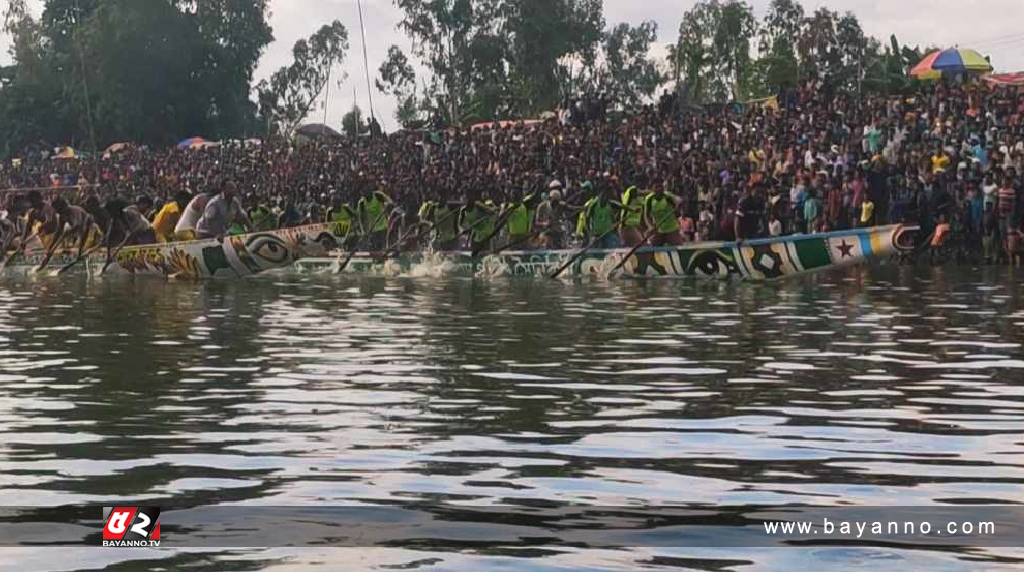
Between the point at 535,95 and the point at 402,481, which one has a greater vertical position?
the point at 535,95

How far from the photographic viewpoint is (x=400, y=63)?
270 ft

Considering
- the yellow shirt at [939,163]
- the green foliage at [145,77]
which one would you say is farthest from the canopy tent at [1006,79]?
the green foliage at [145,77]

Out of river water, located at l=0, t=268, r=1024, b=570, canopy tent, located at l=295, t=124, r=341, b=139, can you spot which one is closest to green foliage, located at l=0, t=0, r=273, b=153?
canopy tent, located at l=295, t=124, r=341, b=139

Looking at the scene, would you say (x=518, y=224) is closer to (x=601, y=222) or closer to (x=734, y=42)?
(x=601, y=222)

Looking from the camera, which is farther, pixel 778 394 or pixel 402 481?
pixel 778 394

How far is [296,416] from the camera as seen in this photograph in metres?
12.1

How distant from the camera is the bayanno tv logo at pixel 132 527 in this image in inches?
308

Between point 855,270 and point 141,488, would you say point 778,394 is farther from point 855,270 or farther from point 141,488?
point 855,270

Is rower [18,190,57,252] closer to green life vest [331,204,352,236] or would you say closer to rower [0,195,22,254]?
rower [0,195,22,254]

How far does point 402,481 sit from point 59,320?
13.6 m

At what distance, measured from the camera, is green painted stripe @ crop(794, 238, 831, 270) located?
27328 mm

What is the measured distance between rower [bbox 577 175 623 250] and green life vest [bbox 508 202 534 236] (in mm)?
1757

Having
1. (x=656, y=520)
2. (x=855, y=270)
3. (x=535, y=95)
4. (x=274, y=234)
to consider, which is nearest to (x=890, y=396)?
(x=656, y=520)

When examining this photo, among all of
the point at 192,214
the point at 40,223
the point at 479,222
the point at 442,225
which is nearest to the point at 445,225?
the point at 442,225
